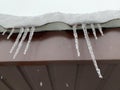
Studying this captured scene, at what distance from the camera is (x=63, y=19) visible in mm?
893

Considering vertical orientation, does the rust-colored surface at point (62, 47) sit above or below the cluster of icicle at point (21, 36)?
below

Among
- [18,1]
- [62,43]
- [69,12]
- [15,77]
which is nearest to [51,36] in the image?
[62,43]

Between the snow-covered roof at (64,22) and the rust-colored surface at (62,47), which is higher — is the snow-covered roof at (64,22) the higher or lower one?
the higher one

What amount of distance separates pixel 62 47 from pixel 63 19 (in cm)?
11

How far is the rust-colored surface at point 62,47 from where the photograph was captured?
823 mm

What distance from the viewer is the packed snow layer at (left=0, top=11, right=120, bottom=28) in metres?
0.87

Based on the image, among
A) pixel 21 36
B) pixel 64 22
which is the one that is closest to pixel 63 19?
pixel 64 22

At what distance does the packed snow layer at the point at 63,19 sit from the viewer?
0.87 metres

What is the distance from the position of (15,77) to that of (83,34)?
1.66ft

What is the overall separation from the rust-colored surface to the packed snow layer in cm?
4

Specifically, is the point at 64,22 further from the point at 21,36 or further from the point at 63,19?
the point at 21,36

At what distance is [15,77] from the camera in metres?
1.21

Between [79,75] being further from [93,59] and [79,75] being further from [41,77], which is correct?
[93,59]

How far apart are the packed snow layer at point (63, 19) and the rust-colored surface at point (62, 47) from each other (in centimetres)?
4
